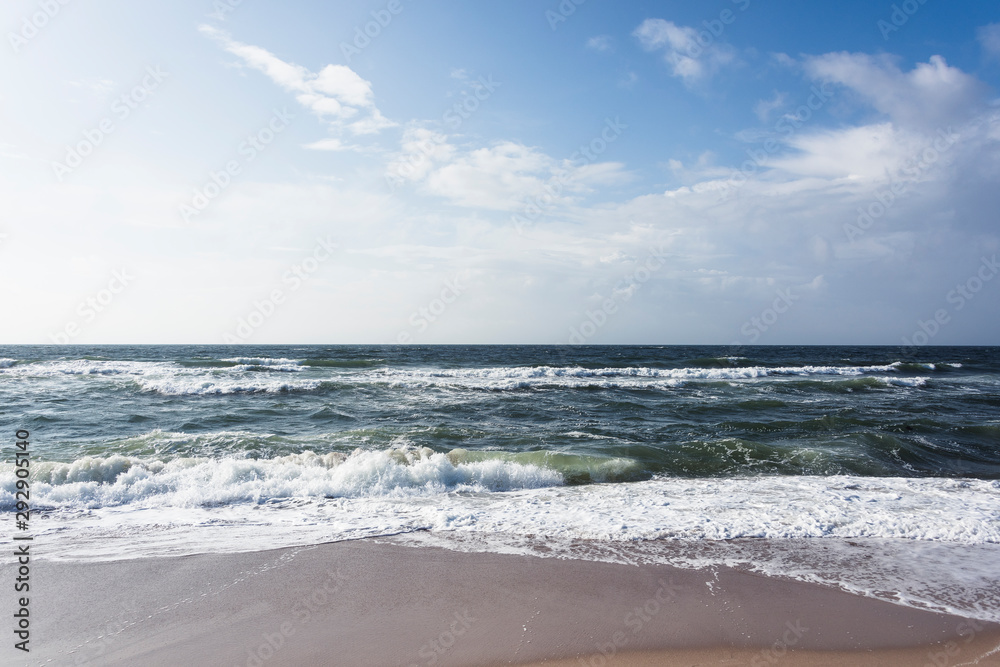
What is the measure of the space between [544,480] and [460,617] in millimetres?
4359

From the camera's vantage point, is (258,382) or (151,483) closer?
(151,483)

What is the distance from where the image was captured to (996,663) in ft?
11.6

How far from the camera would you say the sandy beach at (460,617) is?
359 cm

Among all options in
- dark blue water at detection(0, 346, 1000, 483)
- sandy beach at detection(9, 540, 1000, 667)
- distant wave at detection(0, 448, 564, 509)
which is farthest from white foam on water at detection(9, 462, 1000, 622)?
dark blue water at detection(0, 346, 1000, 483)

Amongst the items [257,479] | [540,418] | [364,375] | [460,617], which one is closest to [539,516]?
[460,617]

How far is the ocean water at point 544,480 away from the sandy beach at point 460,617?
0.47 metres

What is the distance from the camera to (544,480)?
8297 mm

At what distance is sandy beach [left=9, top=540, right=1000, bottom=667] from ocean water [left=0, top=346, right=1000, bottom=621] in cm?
47

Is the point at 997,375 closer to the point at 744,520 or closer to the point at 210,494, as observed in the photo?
the point at 744,520

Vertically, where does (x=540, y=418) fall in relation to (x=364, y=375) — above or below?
below

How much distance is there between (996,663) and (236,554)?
670 centimetres

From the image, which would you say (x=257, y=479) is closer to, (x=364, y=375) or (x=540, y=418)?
(x=540, y=418)

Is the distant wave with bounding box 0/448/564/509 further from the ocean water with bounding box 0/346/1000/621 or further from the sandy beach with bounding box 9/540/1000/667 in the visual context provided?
the sandy beach with bounding box 9/540/1000/667

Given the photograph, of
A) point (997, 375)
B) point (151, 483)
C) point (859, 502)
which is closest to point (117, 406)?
point (151, 483)
